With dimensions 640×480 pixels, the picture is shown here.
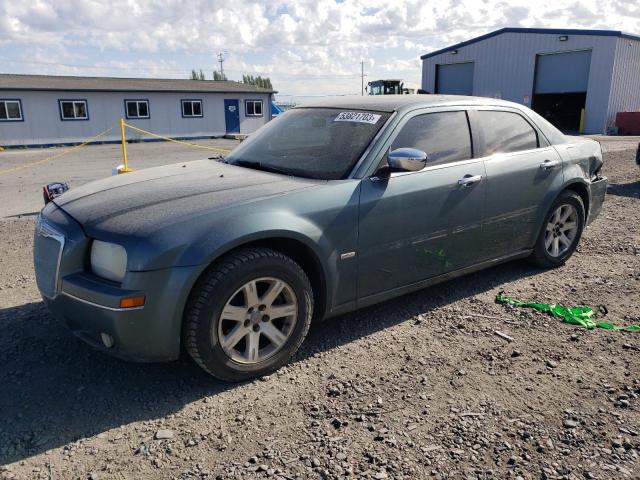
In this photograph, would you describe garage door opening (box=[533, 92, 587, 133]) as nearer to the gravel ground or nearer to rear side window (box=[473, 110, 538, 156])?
rear side window (box=[473, 110, 538, 156])

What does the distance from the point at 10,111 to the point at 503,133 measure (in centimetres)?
2671

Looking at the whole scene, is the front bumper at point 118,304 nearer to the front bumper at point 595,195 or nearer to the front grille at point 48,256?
the front grille at point 48,256

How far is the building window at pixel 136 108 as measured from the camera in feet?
93.7

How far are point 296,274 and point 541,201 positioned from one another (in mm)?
2674

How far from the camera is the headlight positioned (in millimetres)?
2820

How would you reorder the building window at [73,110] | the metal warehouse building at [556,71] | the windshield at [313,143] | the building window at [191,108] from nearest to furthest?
the windshield at [313,143]
the building window at [73,110]
the metal warehouse building at [556,71]
the building window at [191,108]

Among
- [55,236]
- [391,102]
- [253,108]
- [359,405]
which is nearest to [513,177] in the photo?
[391,102]

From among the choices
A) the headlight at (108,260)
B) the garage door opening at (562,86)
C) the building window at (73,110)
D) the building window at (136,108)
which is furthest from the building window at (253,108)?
the headlight at (108,260)

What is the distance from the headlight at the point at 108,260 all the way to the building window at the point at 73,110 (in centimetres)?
2705

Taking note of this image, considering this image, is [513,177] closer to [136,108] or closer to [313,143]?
[313,143]

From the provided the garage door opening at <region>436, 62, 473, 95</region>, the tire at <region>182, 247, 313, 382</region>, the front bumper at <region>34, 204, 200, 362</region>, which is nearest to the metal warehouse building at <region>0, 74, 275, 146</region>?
the garage door opening at <region>436, 62, 473, 95</region>

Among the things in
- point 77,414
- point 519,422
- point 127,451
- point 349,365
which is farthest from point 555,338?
point 77,414

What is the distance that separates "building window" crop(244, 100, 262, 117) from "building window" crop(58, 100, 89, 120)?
9622 millimetres

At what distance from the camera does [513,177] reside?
4441 mm
